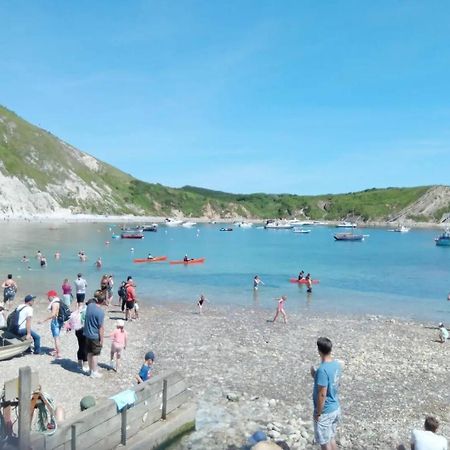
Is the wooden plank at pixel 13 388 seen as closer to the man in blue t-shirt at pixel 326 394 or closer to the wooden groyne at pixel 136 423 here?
the wooden groyne at pixel 136 423

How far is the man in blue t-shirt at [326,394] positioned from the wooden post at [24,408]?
5.29 meters

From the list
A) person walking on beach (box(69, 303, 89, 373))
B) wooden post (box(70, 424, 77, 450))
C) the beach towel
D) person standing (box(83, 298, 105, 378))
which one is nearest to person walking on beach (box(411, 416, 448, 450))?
the beach towel

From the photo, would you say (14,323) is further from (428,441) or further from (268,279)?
(268,279)

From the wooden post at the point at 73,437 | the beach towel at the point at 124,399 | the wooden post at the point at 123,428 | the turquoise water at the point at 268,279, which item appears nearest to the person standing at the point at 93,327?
the beach towel at the point at 124,399

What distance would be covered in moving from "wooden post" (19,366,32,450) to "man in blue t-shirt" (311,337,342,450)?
17.4 ft

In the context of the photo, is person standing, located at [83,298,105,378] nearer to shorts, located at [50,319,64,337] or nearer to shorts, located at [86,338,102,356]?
shorts, located at [86,338,102,356]

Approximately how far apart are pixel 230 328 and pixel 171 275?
104ft

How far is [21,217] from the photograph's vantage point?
16538 centimetres

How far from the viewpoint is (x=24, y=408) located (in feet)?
30.7

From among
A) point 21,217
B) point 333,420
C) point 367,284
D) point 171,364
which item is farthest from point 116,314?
point 21,217

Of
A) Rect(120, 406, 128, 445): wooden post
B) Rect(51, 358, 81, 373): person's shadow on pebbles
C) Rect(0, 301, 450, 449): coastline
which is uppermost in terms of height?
Rect(120, 406, 128, 445): wooden post

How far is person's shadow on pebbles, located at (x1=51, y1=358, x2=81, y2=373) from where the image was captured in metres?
16.9

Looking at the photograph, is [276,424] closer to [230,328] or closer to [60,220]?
[230,328]

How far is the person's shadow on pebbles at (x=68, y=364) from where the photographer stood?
664 inches
